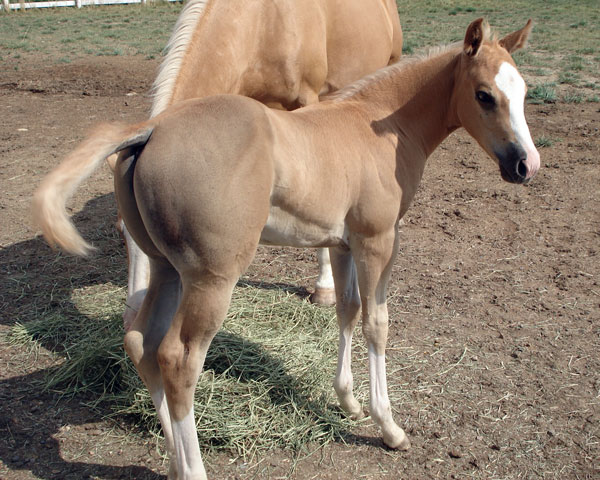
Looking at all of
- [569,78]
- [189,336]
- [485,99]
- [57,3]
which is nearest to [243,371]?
[189,336]

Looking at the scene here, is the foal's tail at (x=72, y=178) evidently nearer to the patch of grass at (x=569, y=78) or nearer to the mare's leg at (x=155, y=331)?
the mare's leg at (x=155, y=331)

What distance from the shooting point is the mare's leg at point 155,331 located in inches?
92.0

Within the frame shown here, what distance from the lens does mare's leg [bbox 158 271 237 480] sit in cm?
208

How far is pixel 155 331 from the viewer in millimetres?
2400

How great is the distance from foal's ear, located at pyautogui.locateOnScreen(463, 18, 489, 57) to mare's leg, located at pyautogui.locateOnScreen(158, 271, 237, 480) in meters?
1.38

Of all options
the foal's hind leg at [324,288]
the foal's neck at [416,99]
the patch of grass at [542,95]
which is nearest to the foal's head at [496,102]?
the foal's neck at [416,99]

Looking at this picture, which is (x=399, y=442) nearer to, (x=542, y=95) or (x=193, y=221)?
(x=193, y=221)

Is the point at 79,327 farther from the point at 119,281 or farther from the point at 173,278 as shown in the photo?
the point at 173,278

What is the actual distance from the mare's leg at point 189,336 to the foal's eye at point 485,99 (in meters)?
1.27

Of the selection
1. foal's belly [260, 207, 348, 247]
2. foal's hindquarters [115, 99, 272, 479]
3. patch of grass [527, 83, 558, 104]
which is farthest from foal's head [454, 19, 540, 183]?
patch of grass [527, 83, 558, 104]

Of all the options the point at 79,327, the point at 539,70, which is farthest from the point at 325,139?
the point at 539,70

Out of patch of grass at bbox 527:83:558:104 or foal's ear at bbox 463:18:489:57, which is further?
patch of grass at bbox 527:83:558:104

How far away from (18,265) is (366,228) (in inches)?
119

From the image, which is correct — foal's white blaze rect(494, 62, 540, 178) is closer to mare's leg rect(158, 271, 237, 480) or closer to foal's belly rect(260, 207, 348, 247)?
foal's belly rect(260, 207, 348, 247)
